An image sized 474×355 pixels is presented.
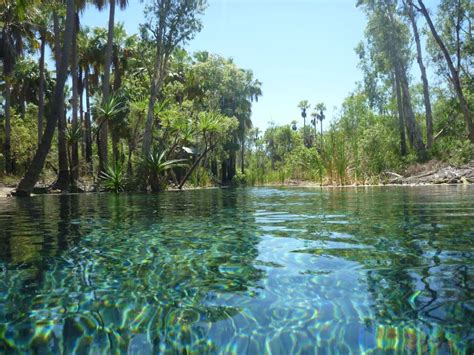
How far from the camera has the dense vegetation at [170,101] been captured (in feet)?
52.9

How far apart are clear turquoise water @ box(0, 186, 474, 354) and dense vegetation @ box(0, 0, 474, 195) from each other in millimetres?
9127

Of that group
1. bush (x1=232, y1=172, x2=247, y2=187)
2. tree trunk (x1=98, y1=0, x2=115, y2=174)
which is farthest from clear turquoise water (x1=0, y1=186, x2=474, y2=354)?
bush (x1=232, y1=172, x2=247, y2=187)

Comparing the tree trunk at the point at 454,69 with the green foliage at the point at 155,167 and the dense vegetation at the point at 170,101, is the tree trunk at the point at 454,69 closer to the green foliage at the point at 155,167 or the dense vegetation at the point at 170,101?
the dense vegetation at the point at 170,101

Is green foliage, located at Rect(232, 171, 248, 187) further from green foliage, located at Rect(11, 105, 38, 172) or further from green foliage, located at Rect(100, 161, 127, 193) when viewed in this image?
green foliage, located at Rect(100, 161, 127, 193)

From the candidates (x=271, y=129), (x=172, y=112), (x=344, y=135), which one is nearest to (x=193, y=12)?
(x=172, y=112)

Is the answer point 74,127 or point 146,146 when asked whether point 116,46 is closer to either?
point 74,127

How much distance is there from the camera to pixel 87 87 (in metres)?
29.7

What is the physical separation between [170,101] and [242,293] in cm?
2165

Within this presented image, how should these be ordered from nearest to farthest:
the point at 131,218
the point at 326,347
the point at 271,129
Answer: the point at 326,347 → the point at 131,218 → the point at 271,129

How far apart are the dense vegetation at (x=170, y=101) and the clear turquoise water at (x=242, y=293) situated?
359 inches

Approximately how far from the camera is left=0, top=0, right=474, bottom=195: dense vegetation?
52.9ft

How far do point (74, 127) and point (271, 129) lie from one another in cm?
4603

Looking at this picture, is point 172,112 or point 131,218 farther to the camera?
point 172,112

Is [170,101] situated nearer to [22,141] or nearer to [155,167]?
[155,167]
